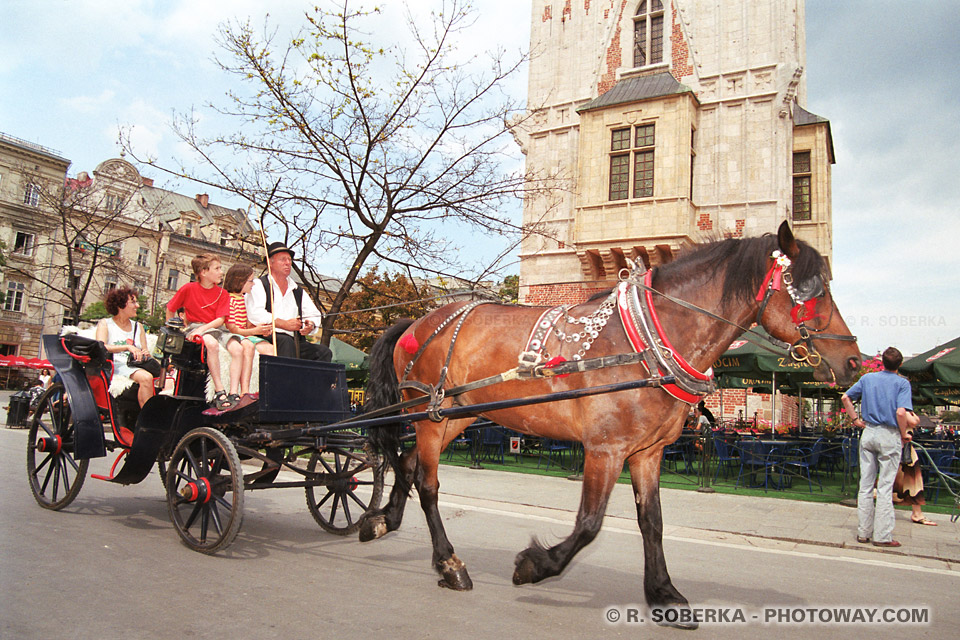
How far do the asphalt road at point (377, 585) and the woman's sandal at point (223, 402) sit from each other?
1.08 metres

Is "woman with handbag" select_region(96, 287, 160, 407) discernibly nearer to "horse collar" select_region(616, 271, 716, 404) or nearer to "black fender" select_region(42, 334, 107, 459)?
"black fender" select_region(42, 334, 107, 459)

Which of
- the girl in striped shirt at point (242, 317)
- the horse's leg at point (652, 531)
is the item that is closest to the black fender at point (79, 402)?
the girl in striped shirt at point (242, 317)

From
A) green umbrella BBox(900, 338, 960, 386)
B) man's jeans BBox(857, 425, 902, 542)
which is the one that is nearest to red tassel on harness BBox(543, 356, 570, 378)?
man's jeans BBox(857, 425, 902, 542)

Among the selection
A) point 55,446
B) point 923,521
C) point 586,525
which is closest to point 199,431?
point 55,446

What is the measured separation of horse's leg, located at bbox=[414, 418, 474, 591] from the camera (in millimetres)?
4133

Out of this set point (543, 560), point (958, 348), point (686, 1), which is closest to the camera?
point (543, 560)

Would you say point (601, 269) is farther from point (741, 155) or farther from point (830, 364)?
point (830, 364)

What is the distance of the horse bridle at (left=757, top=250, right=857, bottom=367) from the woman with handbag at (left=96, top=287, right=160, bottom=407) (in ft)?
17.3

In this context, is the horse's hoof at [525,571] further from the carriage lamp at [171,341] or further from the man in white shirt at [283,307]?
the carriage lamp at [171,341]

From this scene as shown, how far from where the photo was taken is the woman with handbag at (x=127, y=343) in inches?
229

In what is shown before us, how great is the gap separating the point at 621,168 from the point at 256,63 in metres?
12.8

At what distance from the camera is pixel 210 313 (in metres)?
5.39

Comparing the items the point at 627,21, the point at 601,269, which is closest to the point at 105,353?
the point at 601,269

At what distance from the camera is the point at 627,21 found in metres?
21.4
